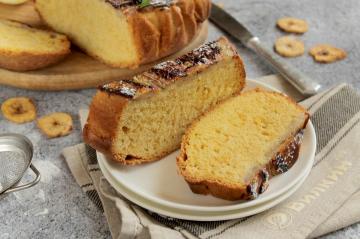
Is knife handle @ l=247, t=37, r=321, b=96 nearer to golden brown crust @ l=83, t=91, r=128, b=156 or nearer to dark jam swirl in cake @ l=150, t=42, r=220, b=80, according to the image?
dark jam swirl in cake @ l=150, t=42, r=220, b=80

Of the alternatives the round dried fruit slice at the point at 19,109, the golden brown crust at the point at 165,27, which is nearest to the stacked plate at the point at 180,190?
the round dried fruit slice at the point at 19,109

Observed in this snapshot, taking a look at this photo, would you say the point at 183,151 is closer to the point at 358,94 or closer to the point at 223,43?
the point at 223,43

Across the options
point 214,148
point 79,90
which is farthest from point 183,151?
point 79,90

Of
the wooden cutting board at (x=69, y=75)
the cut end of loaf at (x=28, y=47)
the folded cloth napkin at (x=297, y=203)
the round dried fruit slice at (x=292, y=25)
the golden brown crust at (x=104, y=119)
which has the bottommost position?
the round dried fruit slice at (x=292, y=25)

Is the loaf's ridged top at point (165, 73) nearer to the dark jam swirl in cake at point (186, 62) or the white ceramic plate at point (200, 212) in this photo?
the dark jam swirl in cake at point (186, 62)

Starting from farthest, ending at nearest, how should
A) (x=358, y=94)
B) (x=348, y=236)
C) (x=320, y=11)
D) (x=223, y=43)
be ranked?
(x=320, y=11) < (x=358, y=94) < (x=223, y=43) < (x=348, y=236)

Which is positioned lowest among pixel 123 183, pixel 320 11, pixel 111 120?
pixel 320 11

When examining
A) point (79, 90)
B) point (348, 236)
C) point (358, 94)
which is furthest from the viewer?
point (79, 90)
